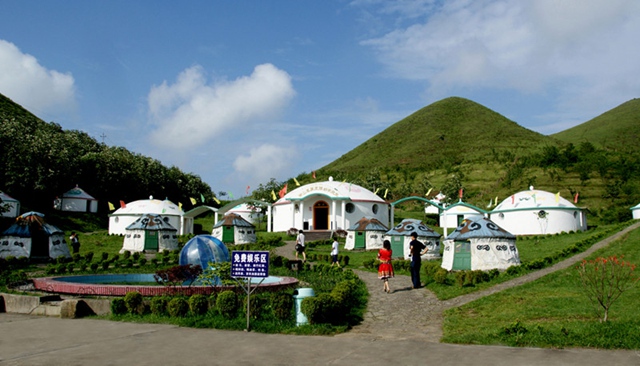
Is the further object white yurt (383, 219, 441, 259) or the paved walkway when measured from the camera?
white yurt (383, 219, 441, 259)

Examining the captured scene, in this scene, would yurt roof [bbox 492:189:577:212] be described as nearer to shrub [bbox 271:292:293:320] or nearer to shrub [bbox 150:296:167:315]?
shrub [bbox 271:292:293:320]

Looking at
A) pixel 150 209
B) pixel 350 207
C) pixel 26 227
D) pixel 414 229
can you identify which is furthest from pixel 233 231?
pixel 414 229

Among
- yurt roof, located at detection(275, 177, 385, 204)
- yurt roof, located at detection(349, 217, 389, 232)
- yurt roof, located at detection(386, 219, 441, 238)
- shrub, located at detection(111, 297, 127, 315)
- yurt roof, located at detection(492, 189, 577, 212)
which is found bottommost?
shrub, located at detection(111, 297, 127, 315)

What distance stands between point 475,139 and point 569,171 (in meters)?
45.5

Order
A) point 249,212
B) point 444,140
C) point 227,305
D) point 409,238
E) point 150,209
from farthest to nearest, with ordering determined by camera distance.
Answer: point 444,140 → point 249,212 → point 150,209 → point 409,238 → point 227,305

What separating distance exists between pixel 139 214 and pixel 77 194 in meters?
15.7

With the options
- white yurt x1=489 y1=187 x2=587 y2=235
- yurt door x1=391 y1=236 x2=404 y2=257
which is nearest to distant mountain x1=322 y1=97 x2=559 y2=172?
white yurt x1=489 y1=187 x2=587 y2=235

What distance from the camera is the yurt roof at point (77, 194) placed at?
198 feet

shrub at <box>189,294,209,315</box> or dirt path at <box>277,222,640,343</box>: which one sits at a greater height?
shrub at <box>189,294,209,315</box>

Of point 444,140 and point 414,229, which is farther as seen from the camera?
point 444,140

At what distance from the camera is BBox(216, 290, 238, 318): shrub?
38.4 feet

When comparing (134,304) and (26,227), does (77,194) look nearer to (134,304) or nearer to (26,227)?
(26,227)

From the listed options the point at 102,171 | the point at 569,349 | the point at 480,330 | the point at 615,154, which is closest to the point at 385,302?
the point at 480,330

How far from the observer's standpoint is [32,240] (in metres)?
30.3
